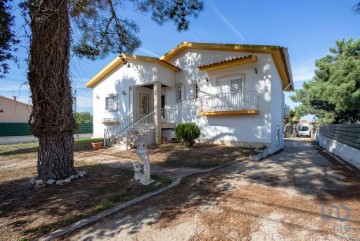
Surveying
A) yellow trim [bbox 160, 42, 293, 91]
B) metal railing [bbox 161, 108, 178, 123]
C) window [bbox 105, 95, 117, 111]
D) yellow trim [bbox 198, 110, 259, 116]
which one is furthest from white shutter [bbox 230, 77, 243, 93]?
window [bbox 105, 95, 117, 111]

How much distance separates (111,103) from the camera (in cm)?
1648

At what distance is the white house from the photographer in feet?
34.8

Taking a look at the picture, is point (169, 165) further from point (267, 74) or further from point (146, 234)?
point (267, 74)

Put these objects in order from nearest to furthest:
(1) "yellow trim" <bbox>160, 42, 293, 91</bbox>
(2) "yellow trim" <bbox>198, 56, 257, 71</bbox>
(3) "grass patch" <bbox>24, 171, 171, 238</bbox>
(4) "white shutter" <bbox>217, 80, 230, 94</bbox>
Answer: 1. (3) "grass patch" <bbox>24, 171, 171, 238</bbox>
2. (1) "yellow trim" <bbox>160, 42, 293, 91</bbox>
3. (2) "yellow trim" <bbox>198, 56, 257, 71</bbox>
4. (4) "white shutter" <bbox>217, 80, 230, 94</bbox>

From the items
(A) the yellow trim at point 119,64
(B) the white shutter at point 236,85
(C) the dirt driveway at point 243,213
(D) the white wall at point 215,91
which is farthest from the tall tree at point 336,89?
(C) the dirt driveway at point 243,213

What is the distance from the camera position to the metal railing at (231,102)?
35.0 feet

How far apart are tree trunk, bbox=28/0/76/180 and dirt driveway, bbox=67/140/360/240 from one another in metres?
2.76

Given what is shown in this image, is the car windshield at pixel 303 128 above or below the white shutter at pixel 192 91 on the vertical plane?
below

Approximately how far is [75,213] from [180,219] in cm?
187

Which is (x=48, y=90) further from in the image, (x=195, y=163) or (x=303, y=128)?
(x=303, y=128)

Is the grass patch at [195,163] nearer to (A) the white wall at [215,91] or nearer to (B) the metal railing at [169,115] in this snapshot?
(A) the white wall at [215,91]

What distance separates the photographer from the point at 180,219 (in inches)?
134

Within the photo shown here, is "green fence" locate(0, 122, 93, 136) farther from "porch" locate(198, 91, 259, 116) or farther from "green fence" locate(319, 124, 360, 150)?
"green fence" locate(319, 124, 360, 150)

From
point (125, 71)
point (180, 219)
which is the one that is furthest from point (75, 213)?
point (125, 71)
